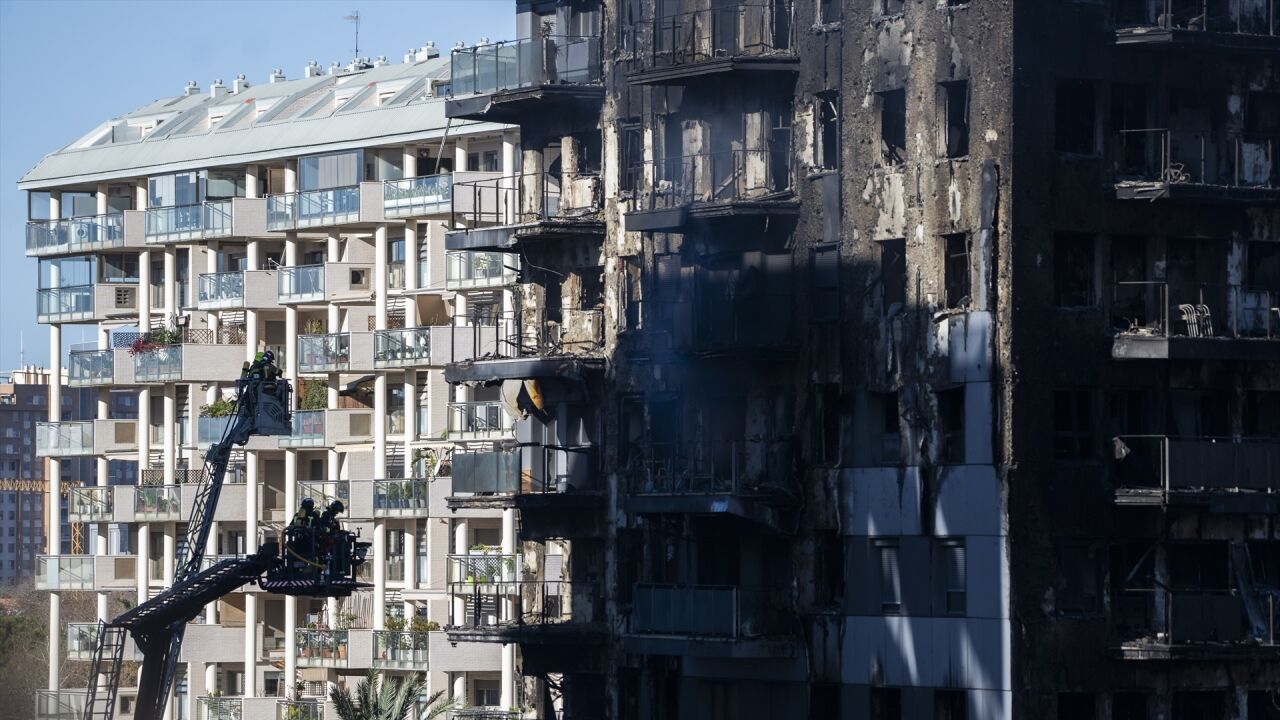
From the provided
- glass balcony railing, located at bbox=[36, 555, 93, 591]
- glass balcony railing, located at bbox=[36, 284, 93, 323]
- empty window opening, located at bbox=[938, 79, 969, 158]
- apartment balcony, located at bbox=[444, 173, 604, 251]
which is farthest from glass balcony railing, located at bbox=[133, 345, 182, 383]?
empty window opening, located at bbox=[938, 79, 969, 158]

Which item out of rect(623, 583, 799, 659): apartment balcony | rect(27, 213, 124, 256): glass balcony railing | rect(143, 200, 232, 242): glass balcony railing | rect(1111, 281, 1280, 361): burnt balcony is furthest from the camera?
rect(27, 213, 124, 256): glass balcony railing

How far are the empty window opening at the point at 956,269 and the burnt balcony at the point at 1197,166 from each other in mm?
3931

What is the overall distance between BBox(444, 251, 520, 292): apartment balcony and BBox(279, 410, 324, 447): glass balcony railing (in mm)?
8903

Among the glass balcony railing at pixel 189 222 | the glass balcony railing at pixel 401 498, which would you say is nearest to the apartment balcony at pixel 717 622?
the glass balcony railing at pixel 401 498

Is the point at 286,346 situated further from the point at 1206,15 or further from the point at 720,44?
the point at 1206,15

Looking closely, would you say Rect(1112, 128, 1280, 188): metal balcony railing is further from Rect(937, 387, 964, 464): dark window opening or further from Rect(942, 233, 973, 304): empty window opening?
Rect(937, 387, 964, 464): dark window opening

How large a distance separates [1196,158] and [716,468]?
14229mm

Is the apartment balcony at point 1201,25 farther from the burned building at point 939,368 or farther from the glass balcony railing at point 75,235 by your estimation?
the glass balcony railing at point 75,235

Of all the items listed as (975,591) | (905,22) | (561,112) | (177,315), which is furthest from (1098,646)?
(177,315)

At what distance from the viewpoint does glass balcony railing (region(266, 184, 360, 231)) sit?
111812 millimetres

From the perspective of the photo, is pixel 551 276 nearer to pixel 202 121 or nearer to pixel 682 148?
pixel 682 148

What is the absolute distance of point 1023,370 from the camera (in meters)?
Result: 70.8

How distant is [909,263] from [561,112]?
47.1ft

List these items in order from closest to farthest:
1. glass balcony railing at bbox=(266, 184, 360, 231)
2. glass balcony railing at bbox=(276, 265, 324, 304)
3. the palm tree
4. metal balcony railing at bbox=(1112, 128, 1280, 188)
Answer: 1. metal balcony railing at bbox=(1112, 128, 1280, 188)
2. the palm tree
3. glass balcony railing at bbox=(266, 184, 360, 231)
4. glass balcony railing at bbox=(276, 265, 324, 304)
